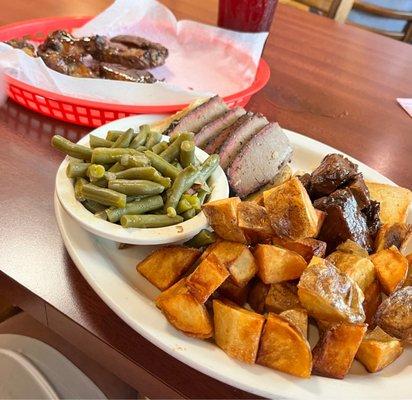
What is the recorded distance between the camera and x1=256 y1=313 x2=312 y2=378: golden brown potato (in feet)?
3.36

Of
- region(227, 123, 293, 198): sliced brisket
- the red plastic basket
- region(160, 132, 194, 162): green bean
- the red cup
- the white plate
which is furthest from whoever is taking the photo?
the red cup

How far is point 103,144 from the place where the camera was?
1459 millimetres

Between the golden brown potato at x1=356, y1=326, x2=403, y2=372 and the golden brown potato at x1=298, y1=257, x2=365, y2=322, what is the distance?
7cm

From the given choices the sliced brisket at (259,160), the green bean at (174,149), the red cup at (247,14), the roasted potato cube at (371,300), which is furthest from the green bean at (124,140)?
the red cup at (247,14)

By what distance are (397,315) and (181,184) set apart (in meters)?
0.62

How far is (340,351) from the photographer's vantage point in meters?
1.07

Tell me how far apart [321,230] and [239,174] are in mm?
347

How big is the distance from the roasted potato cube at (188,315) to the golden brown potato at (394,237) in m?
0.54

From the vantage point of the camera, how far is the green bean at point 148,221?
1.23 metres

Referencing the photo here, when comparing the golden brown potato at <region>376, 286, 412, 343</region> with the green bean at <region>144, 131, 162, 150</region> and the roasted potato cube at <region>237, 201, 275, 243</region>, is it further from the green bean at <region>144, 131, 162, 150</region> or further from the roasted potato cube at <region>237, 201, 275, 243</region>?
the green bean at <region>144, 131, 162, 150</region>

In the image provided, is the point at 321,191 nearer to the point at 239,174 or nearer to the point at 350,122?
the point at 239,174

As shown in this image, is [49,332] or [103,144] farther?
[49,332]

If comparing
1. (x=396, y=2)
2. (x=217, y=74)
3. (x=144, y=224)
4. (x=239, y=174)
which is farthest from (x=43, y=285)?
(x=396, y=2)

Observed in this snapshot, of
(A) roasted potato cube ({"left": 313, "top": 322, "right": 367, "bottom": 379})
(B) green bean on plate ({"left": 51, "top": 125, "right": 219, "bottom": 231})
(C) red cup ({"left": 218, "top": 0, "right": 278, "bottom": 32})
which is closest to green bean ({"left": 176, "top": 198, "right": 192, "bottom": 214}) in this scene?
(B) green bean on plate ({"left": 51, "top": 125, "right": 219, "bottom": 231})
